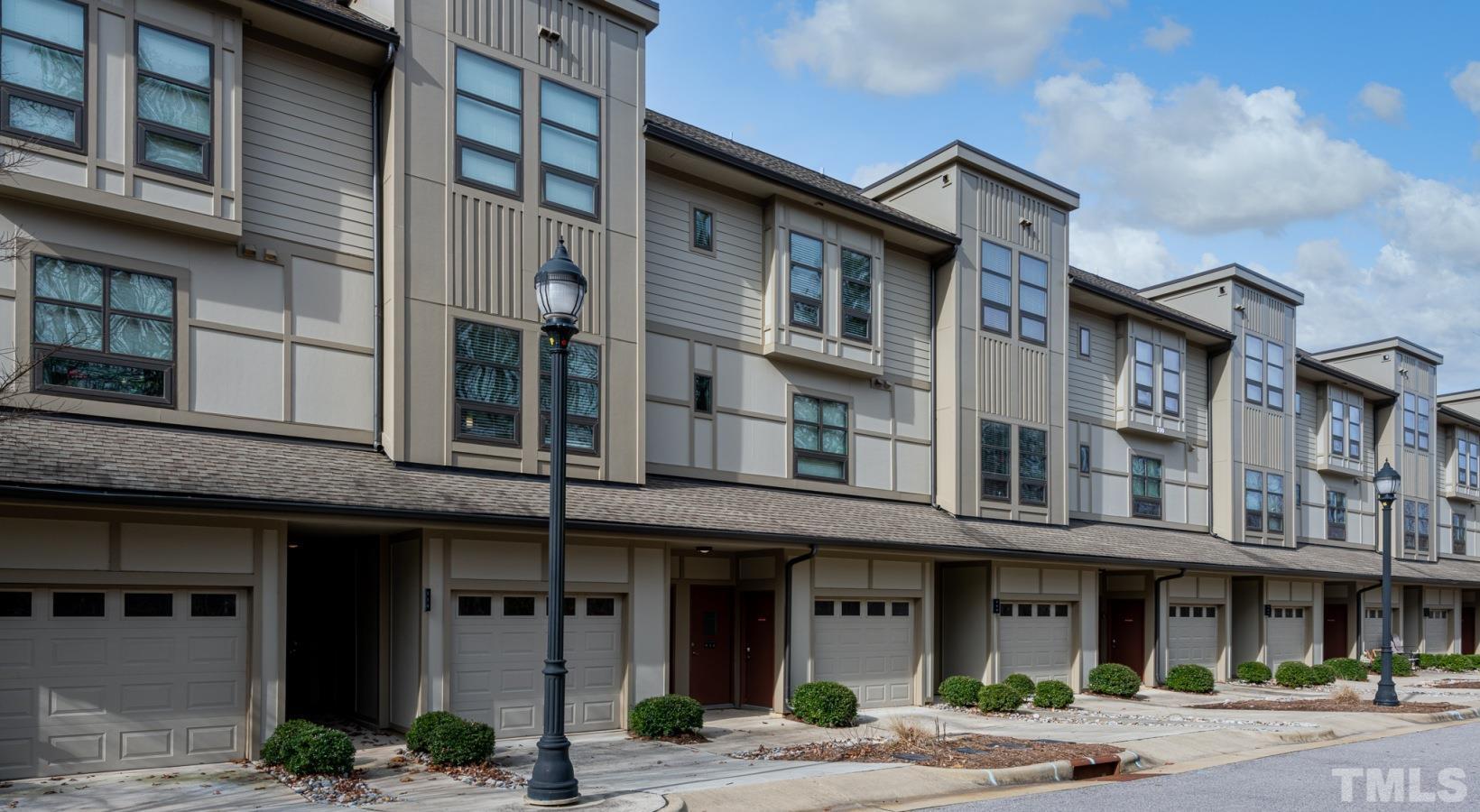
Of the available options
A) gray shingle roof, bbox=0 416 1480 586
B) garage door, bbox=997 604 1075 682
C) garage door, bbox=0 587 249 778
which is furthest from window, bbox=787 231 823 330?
garage door, bbox=0 587 249 778

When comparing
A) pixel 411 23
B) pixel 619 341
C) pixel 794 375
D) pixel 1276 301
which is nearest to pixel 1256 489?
pixel 1276 301

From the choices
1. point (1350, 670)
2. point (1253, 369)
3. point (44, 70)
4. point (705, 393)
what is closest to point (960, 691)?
point (705, 393)

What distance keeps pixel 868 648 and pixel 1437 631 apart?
3247cm

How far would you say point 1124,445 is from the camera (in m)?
29.2

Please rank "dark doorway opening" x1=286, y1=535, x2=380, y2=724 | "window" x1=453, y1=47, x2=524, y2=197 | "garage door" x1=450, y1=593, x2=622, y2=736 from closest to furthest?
"garage door" x1=450, y1=593, x2=622, y2=736, "window" x1=453, y1=47, x2=524, y2=197, "dark doorway opening" x1=286, y1=535, x2=380, y2=724

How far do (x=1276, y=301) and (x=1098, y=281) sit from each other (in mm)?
7857

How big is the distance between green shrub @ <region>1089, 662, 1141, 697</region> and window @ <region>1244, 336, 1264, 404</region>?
11910 millimetres

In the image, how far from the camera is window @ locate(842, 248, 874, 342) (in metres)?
22.2

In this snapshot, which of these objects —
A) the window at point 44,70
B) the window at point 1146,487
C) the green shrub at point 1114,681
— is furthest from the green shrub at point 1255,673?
the window at point 44,70

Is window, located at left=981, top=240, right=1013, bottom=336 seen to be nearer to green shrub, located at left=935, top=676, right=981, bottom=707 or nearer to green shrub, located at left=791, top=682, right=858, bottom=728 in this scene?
green shrub, located at left=935, top=676, right=981, bottom=707

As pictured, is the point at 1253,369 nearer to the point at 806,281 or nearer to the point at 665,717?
the point at 806,281

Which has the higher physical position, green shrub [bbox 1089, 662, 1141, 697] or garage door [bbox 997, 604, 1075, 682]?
garage door [bbox 997, 604, 1075, 682]

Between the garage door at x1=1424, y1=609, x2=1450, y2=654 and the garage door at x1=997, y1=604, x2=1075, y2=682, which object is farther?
the garage door at x1=1424, y1=609, x2=1450, y2=654

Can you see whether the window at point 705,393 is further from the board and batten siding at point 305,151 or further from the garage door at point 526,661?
the board and batten siding at point 305,151
